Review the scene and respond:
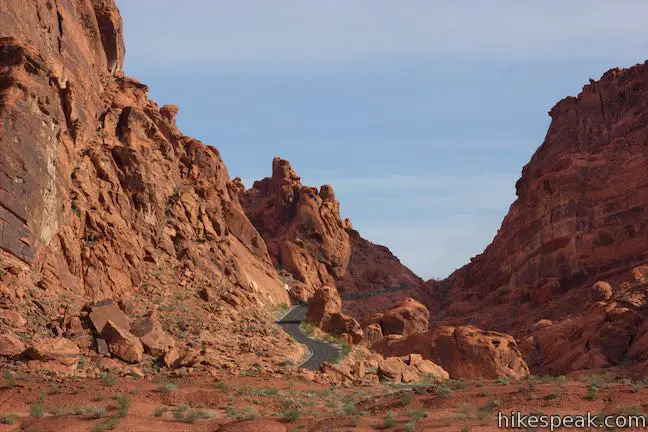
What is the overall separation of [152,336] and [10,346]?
7025mm

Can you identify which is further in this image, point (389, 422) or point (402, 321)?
point (402, 321)

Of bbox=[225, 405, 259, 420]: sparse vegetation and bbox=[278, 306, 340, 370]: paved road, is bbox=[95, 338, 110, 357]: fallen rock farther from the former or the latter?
bbox=[278, 306, 340, 370]: paved road

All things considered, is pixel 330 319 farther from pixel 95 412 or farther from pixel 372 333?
pixel 95 412

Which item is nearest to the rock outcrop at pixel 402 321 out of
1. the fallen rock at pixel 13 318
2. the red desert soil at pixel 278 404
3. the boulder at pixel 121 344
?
the boulder at pixel 121 344

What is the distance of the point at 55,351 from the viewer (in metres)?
30.3

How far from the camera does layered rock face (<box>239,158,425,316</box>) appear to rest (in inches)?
3536

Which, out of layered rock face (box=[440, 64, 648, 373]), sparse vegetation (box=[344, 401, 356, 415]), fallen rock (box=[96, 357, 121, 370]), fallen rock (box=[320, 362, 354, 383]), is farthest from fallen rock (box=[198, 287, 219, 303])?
layered rock face (box=[440, 64, 648, 373])

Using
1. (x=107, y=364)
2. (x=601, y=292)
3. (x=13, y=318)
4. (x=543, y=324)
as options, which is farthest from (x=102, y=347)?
(x=601, y=292)

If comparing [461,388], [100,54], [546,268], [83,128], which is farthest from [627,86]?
[461,388]

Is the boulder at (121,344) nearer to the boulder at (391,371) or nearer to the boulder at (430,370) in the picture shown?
the boulder at (391,371)

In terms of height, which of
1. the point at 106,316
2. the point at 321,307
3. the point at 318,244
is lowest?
the point at 106,316

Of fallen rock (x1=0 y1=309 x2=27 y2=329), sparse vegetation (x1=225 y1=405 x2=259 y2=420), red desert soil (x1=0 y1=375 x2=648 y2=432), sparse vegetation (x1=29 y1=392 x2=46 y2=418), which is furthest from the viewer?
fallen rock (x1=0 y1=309 x2=27 y2=329)

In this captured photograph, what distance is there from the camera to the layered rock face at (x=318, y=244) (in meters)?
89.8

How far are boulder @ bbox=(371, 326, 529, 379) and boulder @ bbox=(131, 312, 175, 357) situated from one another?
781 inches
